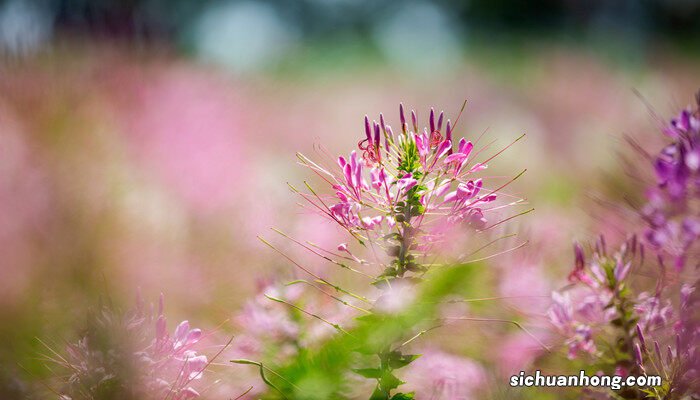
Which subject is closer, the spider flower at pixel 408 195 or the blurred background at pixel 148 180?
the spider flower at pixel 408 195

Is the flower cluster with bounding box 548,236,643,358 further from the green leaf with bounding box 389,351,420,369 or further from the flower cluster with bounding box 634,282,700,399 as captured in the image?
the green leaf with bounding box 389,351,420,369

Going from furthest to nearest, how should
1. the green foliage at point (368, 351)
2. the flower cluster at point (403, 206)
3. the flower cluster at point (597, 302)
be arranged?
the flower cluster at point (597, 302)
the flower cluster at point (403, 206)
the green foliage at point (368, 351)

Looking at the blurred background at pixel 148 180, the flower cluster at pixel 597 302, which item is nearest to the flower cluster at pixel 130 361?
the blurred background at pixel 148 180

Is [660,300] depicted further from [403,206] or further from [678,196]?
[403,206]

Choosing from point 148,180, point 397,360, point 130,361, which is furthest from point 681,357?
point 148,180

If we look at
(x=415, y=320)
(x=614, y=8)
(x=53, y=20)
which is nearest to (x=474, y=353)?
(x=415, y=320)

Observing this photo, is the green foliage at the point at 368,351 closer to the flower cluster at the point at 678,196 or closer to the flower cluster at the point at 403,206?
the flower cluster at the point at 403,206
